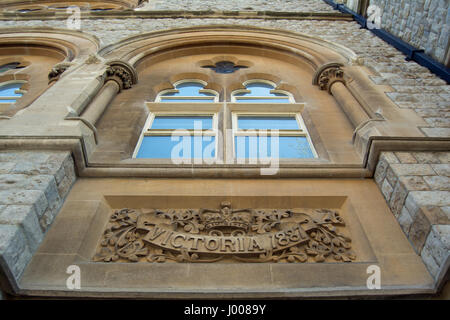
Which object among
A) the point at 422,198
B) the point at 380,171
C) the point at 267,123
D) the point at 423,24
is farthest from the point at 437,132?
the point at 423,24

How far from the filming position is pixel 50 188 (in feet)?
13.5

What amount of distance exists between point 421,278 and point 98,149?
445 cm

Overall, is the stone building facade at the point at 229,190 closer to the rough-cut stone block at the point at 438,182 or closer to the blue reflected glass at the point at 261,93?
the rough-cut stone block at the point at 438,182

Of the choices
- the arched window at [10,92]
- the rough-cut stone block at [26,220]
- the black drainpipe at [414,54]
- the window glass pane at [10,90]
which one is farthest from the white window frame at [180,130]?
the black drainpipe at [414,54]

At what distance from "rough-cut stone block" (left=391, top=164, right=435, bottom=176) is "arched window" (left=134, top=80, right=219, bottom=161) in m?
2.53

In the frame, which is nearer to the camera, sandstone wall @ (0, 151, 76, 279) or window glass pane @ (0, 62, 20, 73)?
sandstone wall @ (0, 151, 76, 279)

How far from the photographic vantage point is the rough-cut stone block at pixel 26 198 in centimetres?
375

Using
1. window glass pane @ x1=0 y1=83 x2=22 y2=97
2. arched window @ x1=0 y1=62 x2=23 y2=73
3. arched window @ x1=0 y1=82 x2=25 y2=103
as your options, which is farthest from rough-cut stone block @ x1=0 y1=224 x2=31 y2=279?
arched window @ x1=0 y1=62 x2=23 y2=73

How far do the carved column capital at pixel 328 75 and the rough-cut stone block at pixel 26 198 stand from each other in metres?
5.84

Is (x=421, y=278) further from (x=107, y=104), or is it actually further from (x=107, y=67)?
(x=107, y=67)

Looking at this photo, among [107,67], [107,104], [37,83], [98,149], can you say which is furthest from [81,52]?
[98,149]

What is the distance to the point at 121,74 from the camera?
7566 millimetres

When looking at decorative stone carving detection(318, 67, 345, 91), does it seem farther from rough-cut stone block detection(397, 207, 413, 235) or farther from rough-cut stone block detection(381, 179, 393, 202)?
rough-cut stone block detection(397, 207, 413, 235)

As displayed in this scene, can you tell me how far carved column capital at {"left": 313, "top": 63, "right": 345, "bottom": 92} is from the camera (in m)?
7.49
